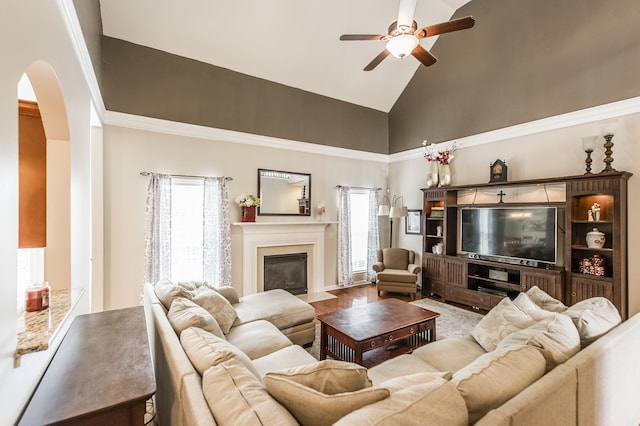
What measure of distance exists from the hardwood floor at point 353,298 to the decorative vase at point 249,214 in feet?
5.96

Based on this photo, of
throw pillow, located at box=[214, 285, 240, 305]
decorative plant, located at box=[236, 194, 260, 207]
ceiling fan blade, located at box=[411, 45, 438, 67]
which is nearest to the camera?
ceiling fan blade, located at box=[411, 45, 438, 67]

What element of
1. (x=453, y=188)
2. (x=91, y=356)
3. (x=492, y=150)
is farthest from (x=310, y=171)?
(x=91, y=356)

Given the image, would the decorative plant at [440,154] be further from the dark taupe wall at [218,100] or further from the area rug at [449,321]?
the area rug at [449,321]

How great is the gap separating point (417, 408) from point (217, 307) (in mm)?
2073

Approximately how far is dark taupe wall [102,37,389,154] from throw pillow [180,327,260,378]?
375 centimetres

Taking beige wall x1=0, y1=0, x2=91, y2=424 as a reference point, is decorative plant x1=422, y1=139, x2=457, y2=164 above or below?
above

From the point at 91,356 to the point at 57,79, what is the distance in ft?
4.88

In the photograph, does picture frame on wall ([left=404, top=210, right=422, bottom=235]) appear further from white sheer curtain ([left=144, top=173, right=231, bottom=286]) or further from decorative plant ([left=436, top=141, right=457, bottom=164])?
white sheer curtain ([left=144, top=173, right=231, bottom=286])

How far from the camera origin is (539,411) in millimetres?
1146

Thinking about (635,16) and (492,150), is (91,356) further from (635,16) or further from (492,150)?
(635,16)

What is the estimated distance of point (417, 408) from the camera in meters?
0.96

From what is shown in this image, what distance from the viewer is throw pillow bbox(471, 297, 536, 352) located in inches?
85.0

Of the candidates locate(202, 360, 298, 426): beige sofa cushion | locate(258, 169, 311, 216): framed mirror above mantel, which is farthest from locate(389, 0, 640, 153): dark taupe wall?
locate(202, 360, 298, 426): beige sofa cushion

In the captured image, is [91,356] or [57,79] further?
[57,79]
